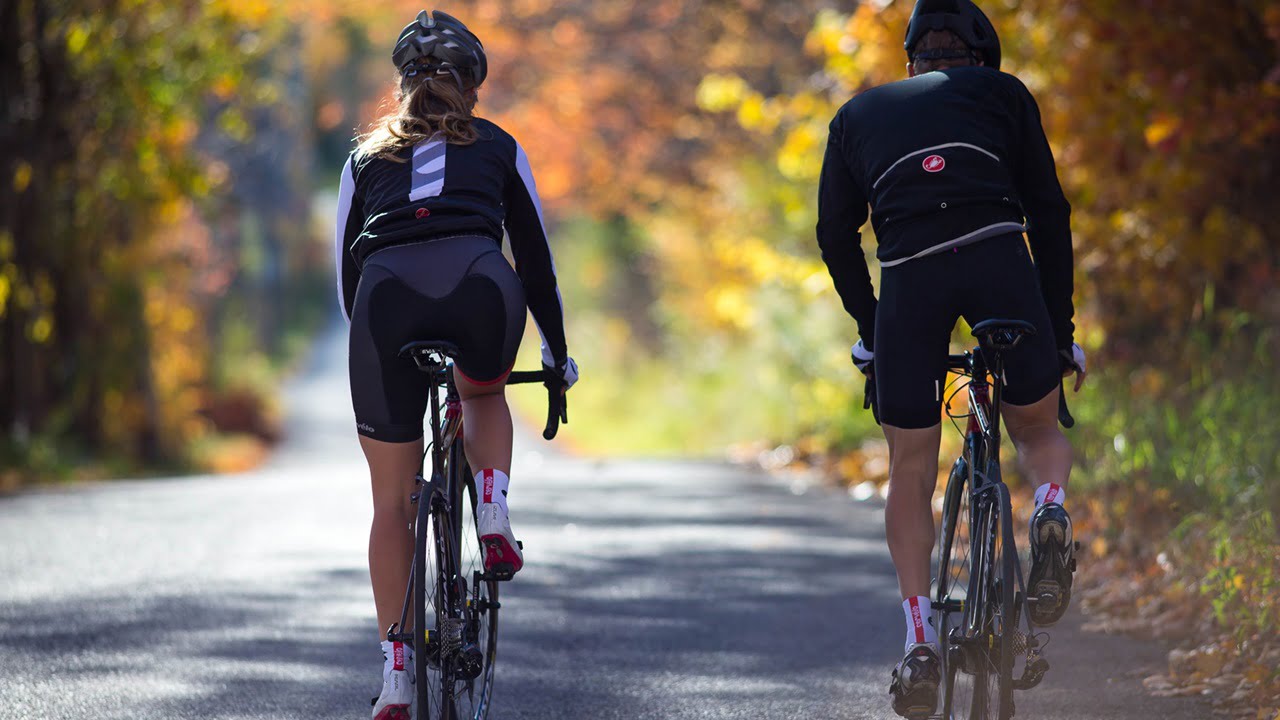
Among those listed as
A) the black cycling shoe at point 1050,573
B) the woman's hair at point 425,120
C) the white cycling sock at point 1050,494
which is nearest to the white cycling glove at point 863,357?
the white cycling sock at point 1050,494

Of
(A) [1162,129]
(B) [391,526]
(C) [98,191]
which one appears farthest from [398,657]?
(C) [98,191]

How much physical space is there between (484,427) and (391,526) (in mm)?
418

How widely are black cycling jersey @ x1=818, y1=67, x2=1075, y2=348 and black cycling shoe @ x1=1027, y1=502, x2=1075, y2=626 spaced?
62cm

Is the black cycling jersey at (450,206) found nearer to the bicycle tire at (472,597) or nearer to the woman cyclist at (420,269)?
the woman cyclist at (420,269)

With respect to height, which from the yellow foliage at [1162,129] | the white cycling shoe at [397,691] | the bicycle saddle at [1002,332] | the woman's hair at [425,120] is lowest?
the white cycling shoe at [397,691]

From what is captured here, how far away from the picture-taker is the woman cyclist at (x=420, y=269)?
4379 mm

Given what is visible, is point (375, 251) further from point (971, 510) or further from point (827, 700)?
point (827, 700)

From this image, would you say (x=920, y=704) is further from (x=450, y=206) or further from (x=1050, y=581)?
(x=450, y=206)

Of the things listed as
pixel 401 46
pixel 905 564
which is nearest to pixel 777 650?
pixel 905 564

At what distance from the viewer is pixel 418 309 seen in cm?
436

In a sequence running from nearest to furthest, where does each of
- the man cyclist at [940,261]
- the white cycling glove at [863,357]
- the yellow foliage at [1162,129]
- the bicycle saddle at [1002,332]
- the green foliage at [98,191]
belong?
1. the bicycle saddle at [1002,332]
2. the man cyclist at [940,261]
3. the white cycling glove at [863,357]
4. the yellow foliage at [1162,129]
5. the green foliage at [98,191]


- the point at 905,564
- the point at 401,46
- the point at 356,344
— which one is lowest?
the point at 905,564

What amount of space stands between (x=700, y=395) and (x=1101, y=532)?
14819mm

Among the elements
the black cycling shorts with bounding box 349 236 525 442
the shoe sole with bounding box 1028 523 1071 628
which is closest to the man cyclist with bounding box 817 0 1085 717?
the shoe sole with bounding box 1028 523 1071 628
